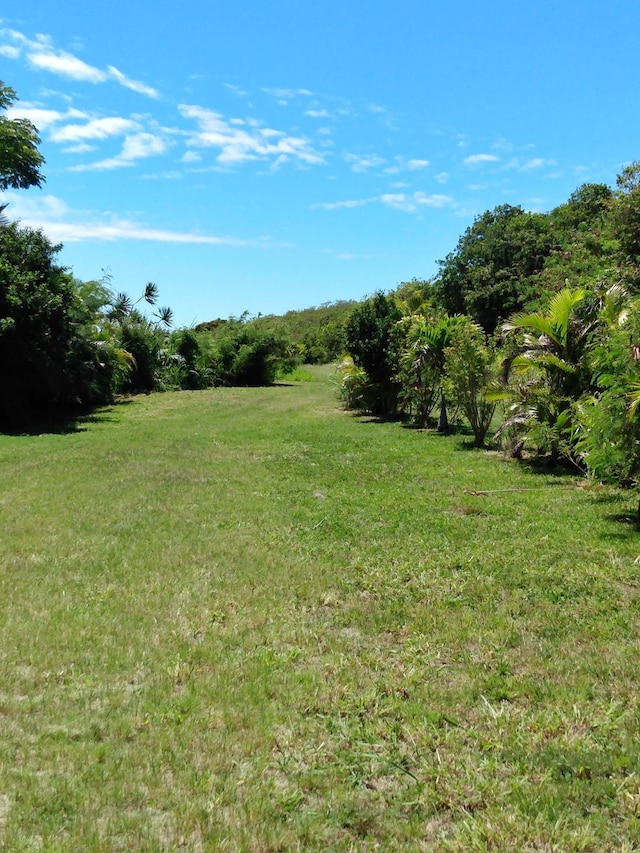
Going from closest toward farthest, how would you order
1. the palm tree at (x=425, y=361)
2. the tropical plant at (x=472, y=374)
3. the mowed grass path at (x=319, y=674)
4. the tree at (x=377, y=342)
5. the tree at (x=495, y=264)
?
the mowed grass path at (x=319, y=674)
the tropical plant at (x=472, y=374)
the palm tree at (x=425, y=361)
the tree at (x=377, y=342)
the tree at (x=495, y=264)

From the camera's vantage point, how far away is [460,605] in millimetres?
5320

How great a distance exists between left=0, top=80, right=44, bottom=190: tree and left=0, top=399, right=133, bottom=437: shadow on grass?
9.32 m

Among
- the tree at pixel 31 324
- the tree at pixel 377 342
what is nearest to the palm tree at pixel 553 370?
the tree at pixel 377 342

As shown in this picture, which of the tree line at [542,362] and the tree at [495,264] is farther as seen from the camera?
the tree at [495,264]

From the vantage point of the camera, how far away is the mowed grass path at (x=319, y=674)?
2.83 metres

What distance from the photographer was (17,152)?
24156 mm

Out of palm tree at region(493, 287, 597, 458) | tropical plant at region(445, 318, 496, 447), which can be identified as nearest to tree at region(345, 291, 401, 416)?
tropical plant at region(445, 318, 496, 447)

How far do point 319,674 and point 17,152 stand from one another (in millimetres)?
25572

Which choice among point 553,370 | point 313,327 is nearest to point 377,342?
point 553,370

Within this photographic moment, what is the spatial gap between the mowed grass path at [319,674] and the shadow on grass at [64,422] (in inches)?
378

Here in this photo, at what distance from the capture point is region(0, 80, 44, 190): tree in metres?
23.4

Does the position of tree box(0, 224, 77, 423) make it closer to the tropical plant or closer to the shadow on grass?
the shadow on grass

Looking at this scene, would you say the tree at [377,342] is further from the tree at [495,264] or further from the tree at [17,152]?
the tree at [495,264]

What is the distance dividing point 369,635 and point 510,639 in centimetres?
99
